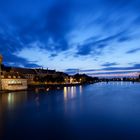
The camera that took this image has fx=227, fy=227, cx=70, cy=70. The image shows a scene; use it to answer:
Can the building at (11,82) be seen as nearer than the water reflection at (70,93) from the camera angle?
No

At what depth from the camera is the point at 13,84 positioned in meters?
52.1

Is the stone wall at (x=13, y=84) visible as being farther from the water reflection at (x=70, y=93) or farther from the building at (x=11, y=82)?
the water reflection at (x=70, y=93)

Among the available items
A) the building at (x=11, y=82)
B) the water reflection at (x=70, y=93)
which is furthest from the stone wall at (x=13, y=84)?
the water reflection at (x=70, y=93)

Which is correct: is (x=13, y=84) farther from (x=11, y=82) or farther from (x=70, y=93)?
(x=70, y=93)

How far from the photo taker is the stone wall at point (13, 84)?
166ft

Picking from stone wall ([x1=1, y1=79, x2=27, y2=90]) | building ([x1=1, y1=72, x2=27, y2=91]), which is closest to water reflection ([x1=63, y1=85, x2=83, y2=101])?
stone wall ([x1=1, y1=79, x2=27, y2=90])

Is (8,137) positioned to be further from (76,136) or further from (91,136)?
(91,136)

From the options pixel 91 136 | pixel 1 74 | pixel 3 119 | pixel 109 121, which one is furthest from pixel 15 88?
pixel 91 136

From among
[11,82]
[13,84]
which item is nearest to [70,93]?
[13,84]

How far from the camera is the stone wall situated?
166 ft

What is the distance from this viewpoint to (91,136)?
41.4ft

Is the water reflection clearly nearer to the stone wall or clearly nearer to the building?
the stone wall

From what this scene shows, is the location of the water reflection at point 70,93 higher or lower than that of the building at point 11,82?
lower

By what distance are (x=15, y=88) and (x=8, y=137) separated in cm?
4121
